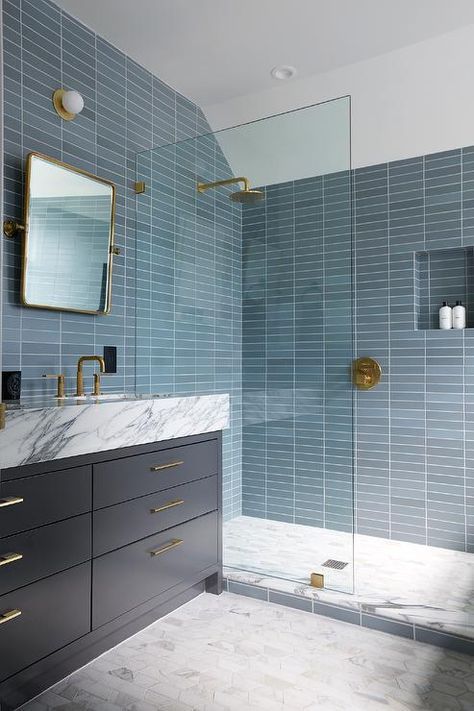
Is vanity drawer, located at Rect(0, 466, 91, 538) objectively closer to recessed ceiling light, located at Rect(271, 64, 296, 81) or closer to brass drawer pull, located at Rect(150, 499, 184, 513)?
brass drawer pull, located at Rect(150, 499, 184, 513)

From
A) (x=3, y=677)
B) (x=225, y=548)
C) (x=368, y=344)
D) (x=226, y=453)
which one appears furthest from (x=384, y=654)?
(x=368, y=344)

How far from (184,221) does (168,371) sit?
2.65 ft

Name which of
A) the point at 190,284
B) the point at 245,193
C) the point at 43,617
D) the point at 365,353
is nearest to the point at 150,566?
the point at 43,617

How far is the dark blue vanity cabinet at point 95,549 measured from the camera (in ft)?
5.49

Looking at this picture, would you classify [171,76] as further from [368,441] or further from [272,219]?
[368,441]

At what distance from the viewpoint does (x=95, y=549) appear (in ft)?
6.40

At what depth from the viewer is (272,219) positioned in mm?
2594

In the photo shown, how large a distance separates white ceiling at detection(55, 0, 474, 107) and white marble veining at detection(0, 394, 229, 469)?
1.85m

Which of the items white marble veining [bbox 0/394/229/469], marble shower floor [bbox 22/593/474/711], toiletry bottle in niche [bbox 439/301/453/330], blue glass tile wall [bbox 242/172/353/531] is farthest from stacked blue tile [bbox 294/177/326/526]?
toiletry bottle in niche [bbox 439/301/453/330]

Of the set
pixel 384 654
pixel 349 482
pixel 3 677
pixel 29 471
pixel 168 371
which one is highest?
pixel 168 371

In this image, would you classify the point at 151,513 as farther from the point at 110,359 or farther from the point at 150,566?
the point at 110,359

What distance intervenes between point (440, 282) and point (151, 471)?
6.89 feet

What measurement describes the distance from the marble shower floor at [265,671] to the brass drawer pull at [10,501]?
69 cm

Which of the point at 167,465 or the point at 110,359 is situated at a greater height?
the point at 110,359
